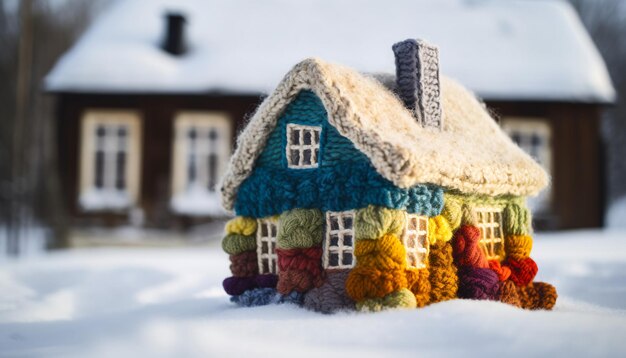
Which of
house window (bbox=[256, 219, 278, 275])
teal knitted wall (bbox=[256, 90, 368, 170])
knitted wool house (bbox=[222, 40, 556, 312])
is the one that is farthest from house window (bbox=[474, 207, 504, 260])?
house window (bbox=[256, 219, 278, 275])

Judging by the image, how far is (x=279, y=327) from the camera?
19.7 feet

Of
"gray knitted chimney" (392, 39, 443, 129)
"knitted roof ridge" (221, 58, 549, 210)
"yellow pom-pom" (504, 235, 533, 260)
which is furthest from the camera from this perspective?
"yellow pom-pom" (504, 235, 533, 260)

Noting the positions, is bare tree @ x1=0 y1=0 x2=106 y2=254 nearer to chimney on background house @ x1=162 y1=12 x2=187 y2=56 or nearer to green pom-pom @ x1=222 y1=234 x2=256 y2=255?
chimney on background house @ x1=162 y1=12 x2=187 y2=56

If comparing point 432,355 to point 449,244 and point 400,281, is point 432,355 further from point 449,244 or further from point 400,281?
point 449,244

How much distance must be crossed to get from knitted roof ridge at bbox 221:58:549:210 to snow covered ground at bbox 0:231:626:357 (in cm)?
116

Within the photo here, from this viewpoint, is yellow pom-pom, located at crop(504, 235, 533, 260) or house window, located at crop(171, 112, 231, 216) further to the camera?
house window, located at crop(171, 112, 231, 216)

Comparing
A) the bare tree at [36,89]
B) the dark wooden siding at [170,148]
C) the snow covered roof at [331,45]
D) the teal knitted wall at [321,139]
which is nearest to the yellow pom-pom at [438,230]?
the teal knitted wall at [321,139]

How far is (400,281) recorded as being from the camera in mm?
6320

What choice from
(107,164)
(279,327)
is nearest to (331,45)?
(107,164)

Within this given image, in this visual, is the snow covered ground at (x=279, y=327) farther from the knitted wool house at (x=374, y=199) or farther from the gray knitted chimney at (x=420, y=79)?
the gray knitted chimney at (x=420, y=79)

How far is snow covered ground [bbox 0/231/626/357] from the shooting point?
5312 millimetres

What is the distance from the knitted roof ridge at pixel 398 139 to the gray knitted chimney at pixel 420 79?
147 millimetres

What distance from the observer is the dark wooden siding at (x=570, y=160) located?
18688 mm

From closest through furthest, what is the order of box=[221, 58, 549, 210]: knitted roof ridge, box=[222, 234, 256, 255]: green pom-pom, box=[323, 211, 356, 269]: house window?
1. box=[221, 58, 549, 210]: knitted roof ridge
2. box=[323, 211, 356, 269]: house window
3. box=[222, 234, 256, 255]: green pom-pom
